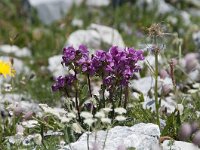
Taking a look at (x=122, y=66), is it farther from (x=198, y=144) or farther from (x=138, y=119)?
(x=198, y=144)

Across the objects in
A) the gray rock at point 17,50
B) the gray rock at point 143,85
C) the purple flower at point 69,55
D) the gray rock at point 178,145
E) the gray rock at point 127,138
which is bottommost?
the gray rock at point 178,145

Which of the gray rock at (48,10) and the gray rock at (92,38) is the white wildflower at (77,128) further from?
the gray rock at (48,10)

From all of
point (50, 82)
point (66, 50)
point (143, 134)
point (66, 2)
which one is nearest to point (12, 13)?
→ point (66, 2)

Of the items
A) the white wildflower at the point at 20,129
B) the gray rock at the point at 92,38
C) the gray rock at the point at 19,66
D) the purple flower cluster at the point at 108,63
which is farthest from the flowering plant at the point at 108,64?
the gray rock at the point at 92,38

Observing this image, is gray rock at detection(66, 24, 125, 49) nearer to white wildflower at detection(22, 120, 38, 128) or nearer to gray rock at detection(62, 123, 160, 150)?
white wildflower at detection(22, 120, 38, 128)

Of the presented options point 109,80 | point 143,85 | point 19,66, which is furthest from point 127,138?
point 19,66
